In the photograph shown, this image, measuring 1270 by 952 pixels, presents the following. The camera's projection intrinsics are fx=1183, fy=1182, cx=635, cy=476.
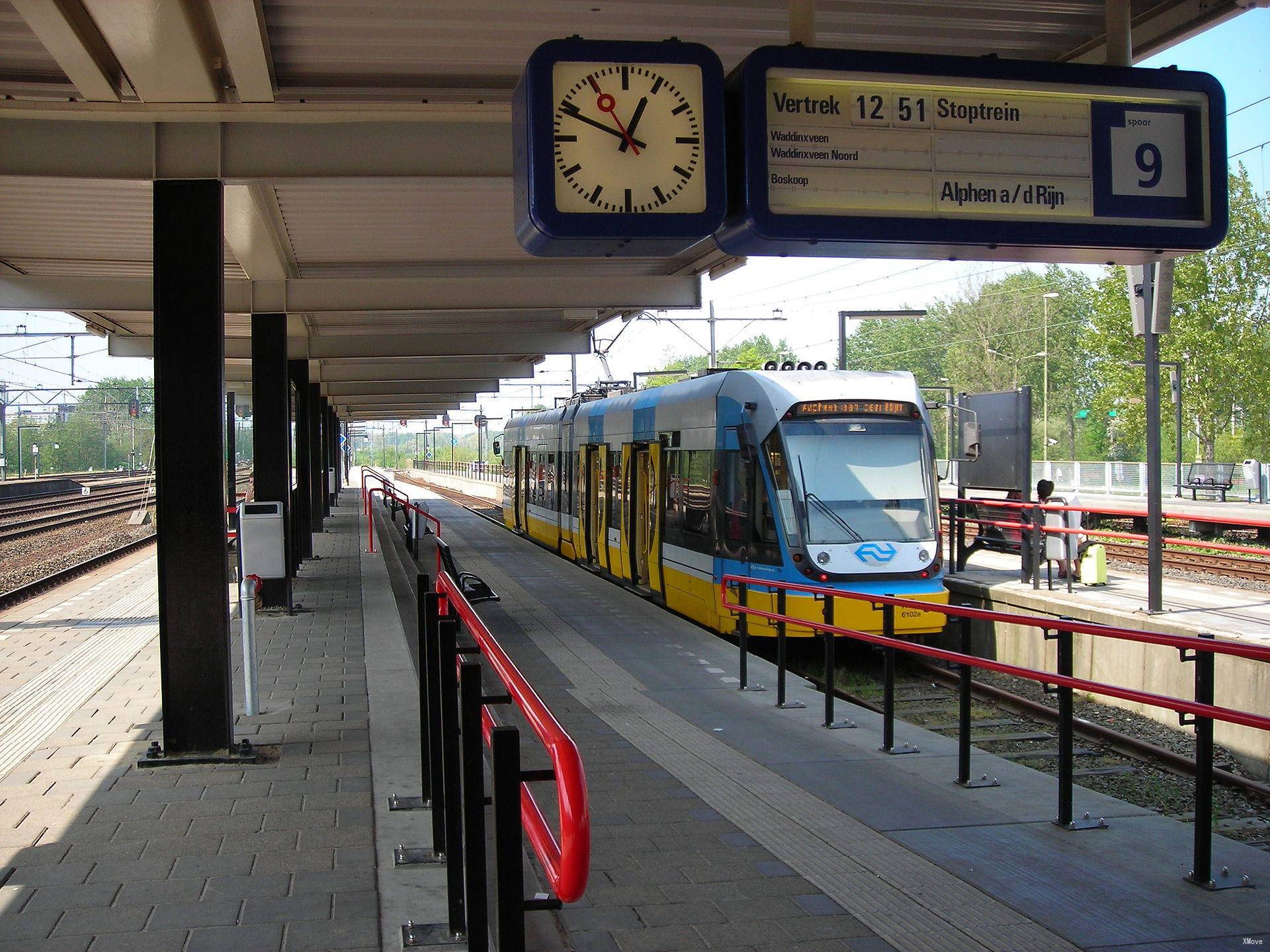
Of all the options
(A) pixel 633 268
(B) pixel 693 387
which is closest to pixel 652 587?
(B) pixel 693 387

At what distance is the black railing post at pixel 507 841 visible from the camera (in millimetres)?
2877

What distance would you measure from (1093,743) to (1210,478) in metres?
28.1

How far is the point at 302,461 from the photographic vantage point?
72.0ft

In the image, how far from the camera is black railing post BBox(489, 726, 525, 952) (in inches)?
113

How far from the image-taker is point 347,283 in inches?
570

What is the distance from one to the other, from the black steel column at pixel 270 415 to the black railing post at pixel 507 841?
11.9 meters

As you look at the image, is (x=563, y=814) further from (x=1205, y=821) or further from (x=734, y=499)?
(x=734, y=499)

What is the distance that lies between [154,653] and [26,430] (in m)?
98.0

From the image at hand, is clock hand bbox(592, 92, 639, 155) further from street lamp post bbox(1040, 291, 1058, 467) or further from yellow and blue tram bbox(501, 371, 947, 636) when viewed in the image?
street lamp post bbox(1040, 291, 1058, 467)

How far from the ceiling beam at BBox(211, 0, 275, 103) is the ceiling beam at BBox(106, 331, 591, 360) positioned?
13.5 meters

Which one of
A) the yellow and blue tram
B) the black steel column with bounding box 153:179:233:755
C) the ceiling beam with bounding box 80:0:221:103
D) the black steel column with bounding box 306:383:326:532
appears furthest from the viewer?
the black steel column with bounding box 306:383:326:532

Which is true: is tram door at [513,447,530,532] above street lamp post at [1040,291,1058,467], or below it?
below

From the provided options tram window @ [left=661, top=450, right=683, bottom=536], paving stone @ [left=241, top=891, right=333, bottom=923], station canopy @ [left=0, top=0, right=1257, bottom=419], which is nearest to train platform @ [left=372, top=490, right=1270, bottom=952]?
paving stone @ [left=241, top=891, right=333, bottom=923]

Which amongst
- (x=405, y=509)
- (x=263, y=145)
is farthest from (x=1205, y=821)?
(x=405, y=509)
